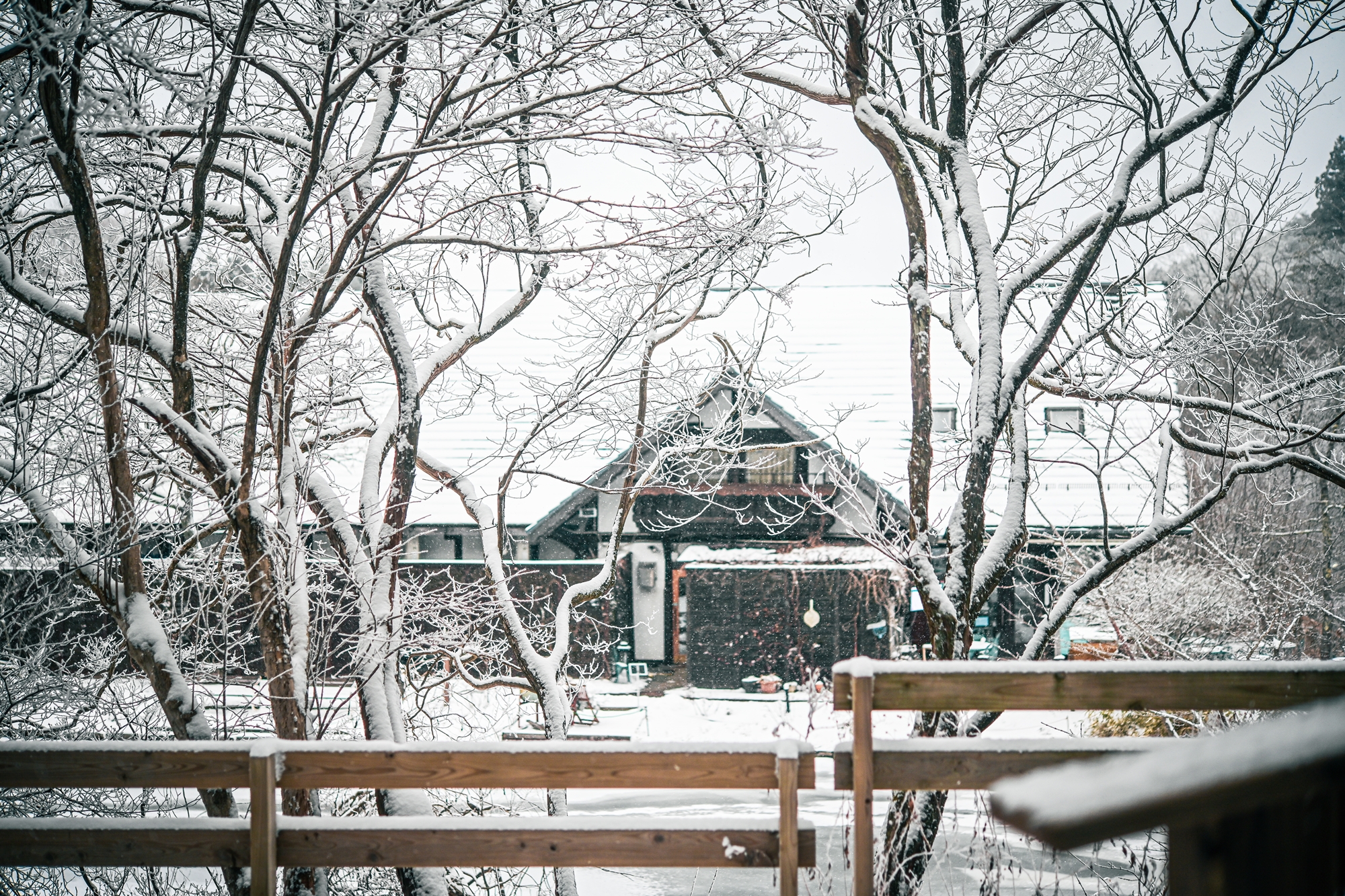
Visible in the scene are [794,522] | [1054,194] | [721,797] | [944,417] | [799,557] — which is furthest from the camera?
[944,417]

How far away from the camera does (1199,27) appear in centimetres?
538

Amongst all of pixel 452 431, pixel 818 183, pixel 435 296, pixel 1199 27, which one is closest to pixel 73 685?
A: pixel 435 296

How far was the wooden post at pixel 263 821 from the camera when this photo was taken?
2.79m

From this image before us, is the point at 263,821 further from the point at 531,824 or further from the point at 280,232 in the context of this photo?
the point at 280,232

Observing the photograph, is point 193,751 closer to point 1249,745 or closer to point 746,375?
point 1249,745

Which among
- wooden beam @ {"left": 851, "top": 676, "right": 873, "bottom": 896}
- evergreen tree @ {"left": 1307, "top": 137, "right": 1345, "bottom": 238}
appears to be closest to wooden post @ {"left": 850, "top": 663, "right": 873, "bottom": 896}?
wooden beam @ {"left": 851, "top": 676, "right": 873, "bottom": 896}

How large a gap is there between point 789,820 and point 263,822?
173 cm

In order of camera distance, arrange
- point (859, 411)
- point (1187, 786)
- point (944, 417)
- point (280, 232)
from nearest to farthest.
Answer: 1. point (1187, 786)
2. point (280, 232)
3. point (859, 411)
4. point (944, 417)

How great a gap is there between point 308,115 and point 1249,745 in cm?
475

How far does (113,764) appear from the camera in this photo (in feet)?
9.80

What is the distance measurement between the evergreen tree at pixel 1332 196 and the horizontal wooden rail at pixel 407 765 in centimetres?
3325

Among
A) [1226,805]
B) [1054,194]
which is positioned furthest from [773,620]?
[1226,805]

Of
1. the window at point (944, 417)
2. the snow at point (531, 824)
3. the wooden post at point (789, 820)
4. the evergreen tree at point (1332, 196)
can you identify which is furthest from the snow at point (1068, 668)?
the evergreen tree at point (1332, 196)

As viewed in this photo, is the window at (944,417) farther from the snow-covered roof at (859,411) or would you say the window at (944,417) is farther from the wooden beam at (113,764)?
the wooden beam at (113,764)
